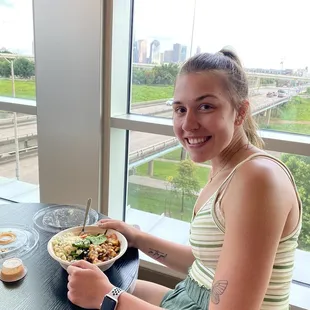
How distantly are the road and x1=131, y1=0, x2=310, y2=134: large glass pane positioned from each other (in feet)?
0.17

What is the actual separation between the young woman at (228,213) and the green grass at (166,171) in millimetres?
662

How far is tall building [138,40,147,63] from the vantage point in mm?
1770

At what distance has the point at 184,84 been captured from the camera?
0.95m

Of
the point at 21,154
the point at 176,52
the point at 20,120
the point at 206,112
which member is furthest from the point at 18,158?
the point at 206,112

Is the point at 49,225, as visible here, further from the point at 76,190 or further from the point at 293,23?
the point at 293,23

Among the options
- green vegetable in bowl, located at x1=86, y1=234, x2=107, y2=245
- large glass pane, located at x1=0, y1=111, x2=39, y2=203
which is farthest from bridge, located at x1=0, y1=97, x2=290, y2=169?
green vegetable in bowl, located at x1=86, y1=234, x2=107, y2=245

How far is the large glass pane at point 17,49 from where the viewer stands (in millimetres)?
2010

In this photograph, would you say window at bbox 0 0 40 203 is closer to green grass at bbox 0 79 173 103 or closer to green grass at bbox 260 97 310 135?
green grass at bbox 0 79 173 103

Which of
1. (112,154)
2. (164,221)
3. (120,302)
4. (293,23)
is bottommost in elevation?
(164,221)

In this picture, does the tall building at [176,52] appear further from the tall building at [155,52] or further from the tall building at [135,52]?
the tall building at [135,52]

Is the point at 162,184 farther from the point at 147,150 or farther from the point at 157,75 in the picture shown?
the point at 157,75

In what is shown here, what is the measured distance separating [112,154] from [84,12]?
727 mm

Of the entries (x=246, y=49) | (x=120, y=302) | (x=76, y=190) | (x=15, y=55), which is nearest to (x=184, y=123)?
(x=120, y=302)

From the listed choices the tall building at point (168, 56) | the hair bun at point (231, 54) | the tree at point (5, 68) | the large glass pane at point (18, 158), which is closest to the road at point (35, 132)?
the large glass pane at point (18, 158)
